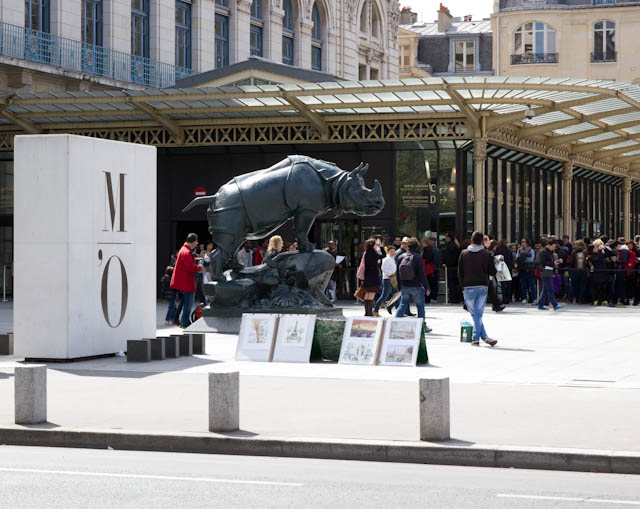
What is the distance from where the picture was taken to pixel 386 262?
2366 cm

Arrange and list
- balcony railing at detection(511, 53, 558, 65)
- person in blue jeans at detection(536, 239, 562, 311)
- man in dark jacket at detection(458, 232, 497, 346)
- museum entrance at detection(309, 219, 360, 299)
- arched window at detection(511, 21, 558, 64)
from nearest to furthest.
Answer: man in dark jacket at detection(458, 232, 497, 346)
person in blue jeans at detection(536, 239, 562, 311)
museum entrance at detection(309, 219, 360, 299)
balcony railing at detection(511, 53, 558, 65)
arched window at detection(511, 21, 558, 64)

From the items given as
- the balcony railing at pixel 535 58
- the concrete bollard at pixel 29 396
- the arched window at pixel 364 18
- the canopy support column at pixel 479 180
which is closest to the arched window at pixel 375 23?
the arched window at pixel 364 18

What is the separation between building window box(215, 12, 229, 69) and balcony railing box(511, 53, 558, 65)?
91.3ft

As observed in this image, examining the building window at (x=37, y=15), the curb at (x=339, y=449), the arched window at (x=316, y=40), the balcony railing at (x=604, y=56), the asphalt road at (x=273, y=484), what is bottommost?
the asphalt road at (x=273, y=484)

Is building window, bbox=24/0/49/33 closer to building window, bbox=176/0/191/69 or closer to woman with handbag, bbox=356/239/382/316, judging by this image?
building window, bbox=176/0/191/69

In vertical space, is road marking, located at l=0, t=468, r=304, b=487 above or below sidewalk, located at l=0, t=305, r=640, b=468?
below

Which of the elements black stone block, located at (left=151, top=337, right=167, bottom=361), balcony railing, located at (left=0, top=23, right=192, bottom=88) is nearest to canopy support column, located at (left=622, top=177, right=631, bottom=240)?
balcony railing, located at (left=0, top=23, right=192, bottom=88)

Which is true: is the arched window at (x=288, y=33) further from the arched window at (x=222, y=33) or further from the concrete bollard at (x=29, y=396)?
the concrete bollard at (x=29, y=396)

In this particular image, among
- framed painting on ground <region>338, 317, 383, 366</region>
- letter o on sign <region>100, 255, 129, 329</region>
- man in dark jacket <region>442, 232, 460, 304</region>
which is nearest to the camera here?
framed painting on ground <region>338, 317, 383, 366</region>

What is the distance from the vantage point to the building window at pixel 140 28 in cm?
4038

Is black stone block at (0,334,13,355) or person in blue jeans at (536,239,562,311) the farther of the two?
person in blue jeans at (536,239,562,311)

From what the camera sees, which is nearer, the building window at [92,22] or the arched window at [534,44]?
the building window at [92,22]

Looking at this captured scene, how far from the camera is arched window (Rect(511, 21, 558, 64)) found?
6838cm

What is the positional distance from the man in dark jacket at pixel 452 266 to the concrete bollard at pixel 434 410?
66.0ft
